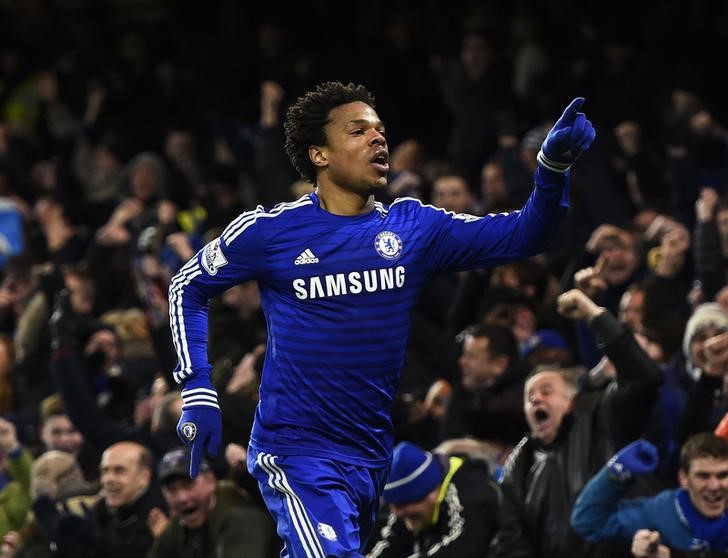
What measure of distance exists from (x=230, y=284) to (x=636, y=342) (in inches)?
80.0

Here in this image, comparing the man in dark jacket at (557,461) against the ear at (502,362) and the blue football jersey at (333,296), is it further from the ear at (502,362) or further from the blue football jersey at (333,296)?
the blue football jersey at (333,296)

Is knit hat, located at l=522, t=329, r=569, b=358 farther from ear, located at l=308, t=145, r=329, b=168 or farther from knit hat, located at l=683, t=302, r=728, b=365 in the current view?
ear, located at l=308, t=145, r=329, b=168

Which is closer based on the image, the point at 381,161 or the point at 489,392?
the point at 381,161

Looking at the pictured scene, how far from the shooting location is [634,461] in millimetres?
6594

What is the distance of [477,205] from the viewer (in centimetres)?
1114

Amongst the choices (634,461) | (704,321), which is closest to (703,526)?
(634,461)

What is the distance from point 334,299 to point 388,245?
0.23m

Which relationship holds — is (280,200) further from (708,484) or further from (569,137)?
(569,137)

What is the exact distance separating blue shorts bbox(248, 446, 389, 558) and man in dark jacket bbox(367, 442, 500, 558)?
1.52m

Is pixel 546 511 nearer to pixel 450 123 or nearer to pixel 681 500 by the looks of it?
pixel 681 500

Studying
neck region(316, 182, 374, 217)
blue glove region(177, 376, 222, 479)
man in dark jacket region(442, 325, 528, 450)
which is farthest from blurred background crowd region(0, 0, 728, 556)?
blue glove region(177, 376, 222, 479)

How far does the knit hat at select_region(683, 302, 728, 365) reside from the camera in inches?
299

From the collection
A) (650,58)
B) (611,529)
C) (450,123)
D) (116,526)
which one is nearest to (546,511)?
(611,529)

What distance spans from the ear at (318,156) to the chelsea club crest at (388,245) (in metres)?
0.28
